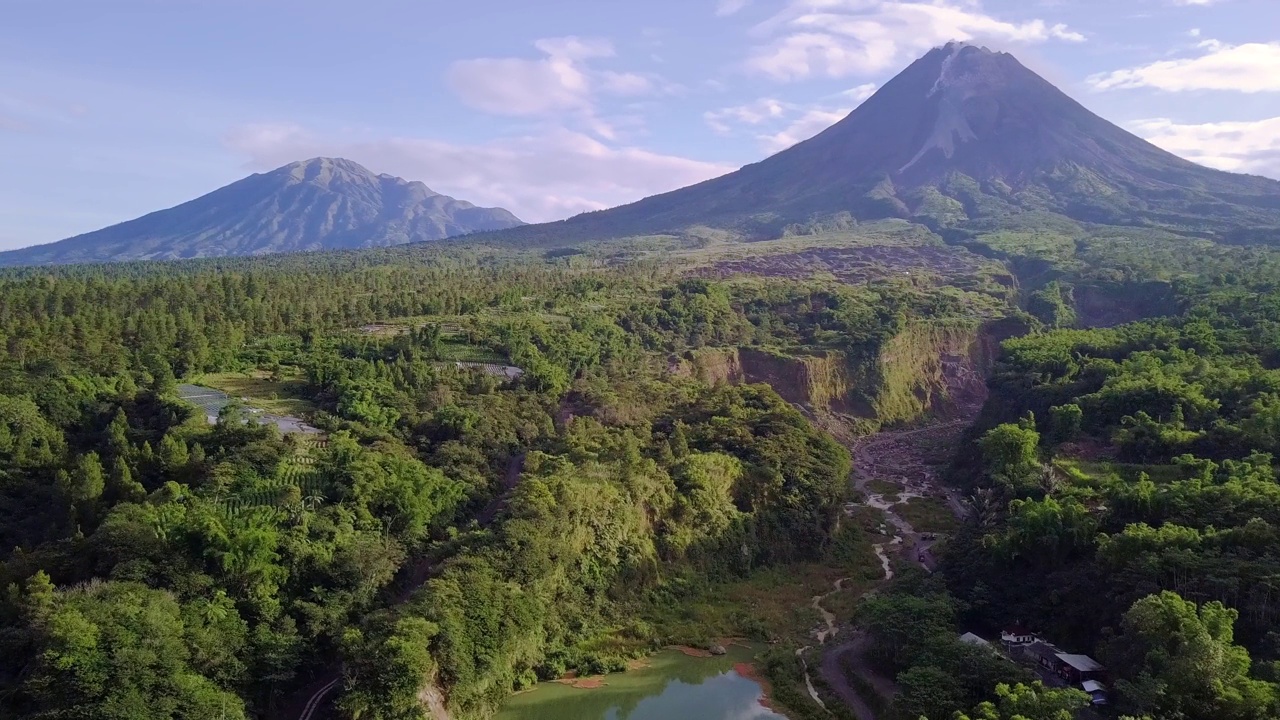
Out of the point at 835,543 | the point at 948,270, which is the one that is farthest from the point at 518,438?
the point at 948,270

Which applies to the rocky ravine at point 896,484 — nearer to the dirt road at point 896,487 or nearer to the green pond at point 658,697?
the dirt road at point 896,487

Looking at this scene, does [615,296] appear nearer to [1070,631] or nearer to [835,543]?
[835,543]

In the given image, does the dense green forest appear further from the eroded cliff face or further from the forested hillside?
the eroded cliff face

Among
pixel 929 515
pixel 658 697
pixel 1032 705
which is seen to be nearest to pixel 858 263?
pixel 929 515

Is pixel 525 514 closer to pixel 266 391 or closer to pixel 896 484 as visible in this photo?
pixel 266 391

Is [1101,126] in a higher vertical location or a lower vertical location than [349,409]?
higher

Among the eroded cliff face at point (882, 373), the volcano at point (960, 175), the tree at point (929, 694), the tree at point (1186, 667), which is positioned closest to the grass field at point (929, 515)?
the eroded cliff face at point (882, 373)
